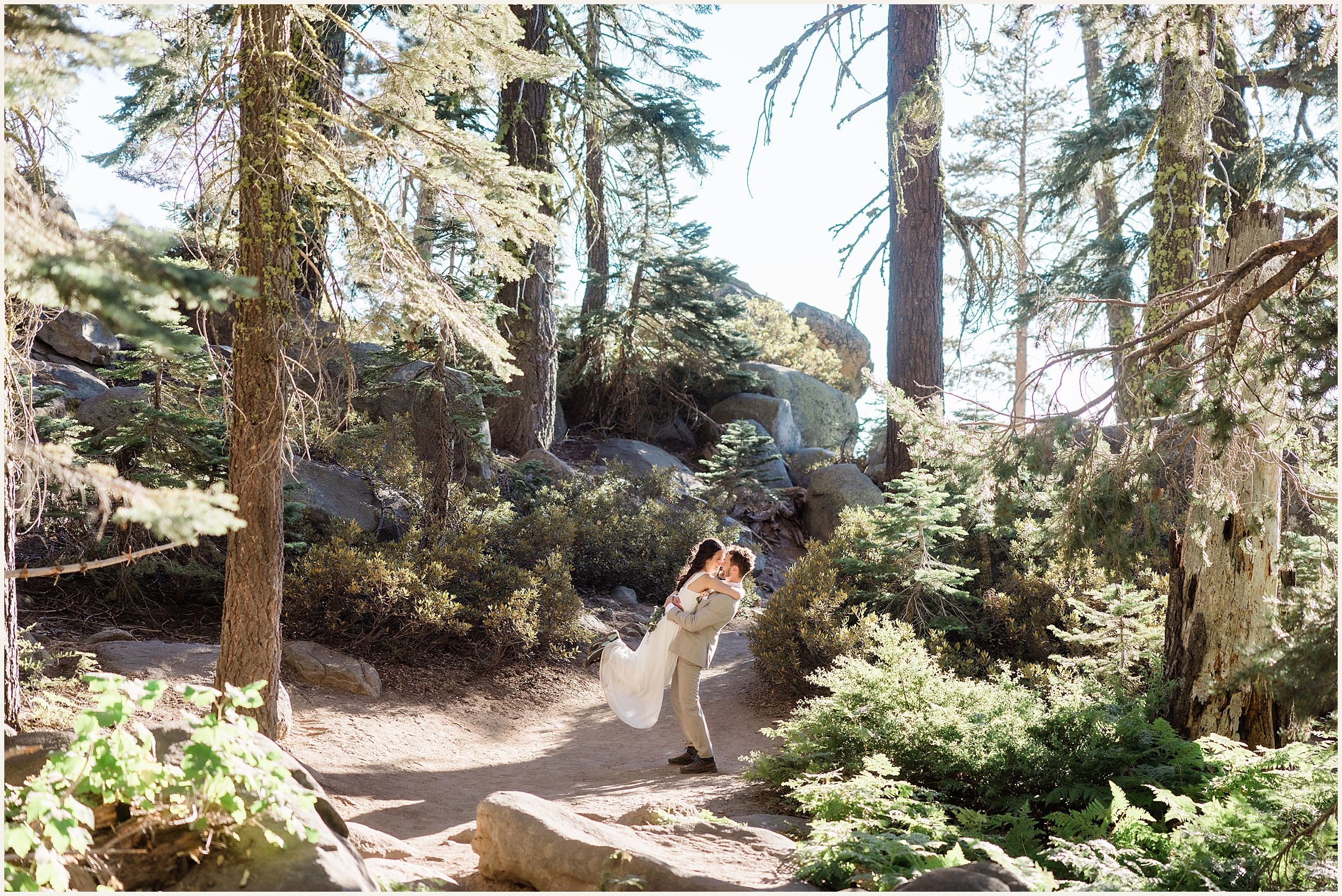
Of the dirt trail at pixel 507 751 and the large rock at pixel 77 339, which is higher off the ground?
the large rock at pixel 77 339

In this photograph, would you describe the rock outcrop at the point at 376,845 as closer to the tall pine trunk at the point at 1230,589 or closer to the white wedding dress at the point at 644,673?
the white wedding dress at the point at 644,673

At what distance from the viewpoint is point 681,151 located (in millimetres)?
12602

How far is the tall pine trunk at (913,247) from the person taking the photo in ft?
39.5

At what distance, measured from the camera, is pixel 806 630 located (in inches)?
319

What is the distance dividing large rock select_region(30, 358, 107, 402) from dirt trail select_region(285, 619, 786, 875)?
14.7 feet

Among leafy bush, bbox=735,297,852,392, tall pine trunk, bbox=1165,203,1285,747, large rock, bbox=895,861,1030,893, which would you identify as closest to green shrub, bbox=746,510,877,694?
tall pine trunk, bbox=1165,203,1285,747

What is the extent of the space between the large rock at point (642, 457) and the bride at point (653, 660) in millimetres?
7796

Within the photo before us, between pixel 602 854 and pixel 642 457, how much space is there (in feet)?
39.2

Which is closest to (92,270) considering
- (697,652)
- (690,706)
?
(697,652)

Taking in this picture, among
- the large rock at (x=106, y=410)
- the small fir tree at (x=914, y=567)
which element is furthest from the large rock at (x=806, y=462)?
the large rock at (x=106, y=410)

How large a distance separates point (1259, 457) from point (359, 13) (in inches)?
418

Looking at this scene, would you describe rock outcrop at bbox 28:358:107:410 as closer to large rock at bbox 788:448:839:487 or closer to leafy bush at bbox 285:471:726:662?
leafy bush at bbox 285:471:726:662

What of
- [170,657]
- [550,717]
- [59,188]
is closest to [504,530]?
[550,717]

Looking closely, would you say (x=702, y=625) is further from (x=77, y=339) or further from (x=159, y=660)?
(x=77, y=339)
